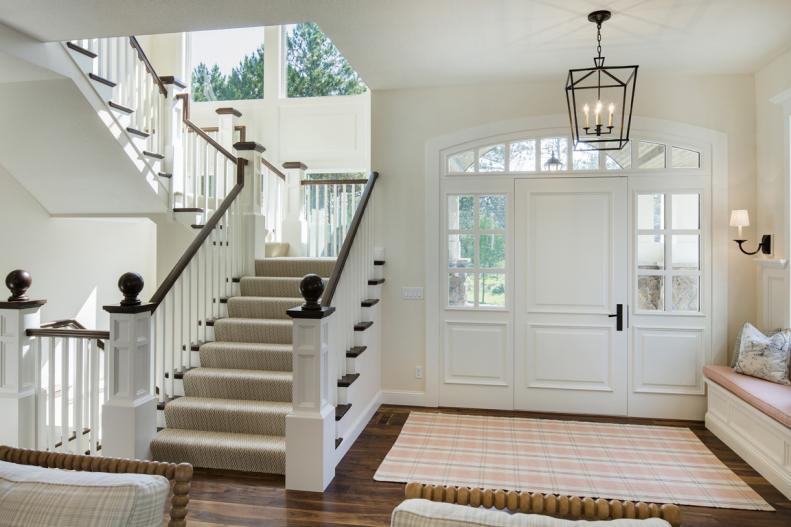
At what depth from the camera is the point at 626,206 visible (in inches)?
183

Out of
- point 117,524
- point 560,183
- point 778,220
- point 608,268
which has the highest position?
point 560,183

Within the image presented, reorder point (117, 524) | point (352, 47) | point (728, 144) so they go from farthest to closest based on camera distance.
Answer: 1. point (728, 144)
2. point (352, 47)
3. point (117, 524)

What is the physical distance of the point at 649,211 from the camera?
4629 mm

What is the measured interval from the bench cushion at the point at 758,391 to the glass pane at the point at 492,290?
1.78 metres

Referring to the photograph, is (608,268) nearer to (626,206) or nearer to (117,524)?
(626,206)

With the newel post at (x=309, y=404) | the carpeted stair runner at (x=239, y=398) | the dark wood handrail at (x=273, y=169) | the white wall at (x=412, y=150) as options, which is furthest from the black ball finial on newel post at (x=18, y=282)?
the dark wood handrail at (x=273, y=169)

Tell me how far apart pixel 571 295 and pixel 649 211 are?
995mm

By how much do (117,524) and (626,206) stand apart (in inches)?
177

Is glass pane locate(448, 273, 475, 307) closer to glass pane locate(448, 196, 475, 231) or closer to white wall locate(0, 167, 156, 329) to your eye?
glass pane locate(448, 196, 475, 231)

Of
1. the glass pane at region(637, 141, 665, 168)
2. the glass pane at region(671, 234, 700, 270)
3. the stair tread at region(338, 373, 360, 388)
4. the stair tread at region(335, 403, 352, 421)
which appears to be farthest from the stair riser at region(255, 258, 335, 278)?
the glass pane at region(671, 234, 700, 270)

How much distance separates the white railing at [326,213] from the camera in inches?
234

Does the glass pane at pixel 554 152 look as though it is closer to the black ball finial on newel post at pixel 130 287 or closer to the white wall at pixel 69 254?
the black ball finial on newel post at pixel 130 287

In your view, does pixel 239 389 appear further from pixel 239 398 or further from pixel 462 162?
pixel 462 162

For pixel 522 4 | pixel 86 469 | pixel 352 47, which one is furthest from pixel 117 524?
pixel 352 47
